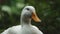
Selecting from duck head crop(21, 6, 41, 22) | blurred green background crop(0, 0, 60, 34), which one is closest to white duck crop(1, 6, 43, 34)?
duck head crop(21, 6, 41, 22)

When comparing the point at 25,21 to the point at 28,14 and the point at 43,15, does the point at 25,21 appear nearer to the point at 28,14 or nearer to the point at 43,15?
the point at 28,14

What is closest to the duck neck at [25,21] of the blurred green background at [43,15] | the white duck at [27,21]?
the white duck at [27,21]

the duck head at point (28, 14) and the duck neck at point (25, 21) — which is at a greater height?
the duck head at point (28, 14)

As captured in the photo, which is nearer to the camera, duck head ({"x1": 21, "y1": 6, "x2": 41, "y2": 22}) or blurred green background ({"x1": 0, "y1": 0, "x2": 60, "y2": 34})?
duck head ({"x1": 21, "y1": 6, "x2": 41, "y2": 22})

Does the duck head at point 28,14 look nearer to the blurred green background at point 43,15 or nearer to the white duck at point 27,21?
the white duck at point 27,21

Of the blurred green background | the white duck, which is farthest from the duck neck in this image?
the blurred green background

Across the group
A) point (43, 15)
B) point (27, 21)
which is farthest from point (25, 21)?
point (43, 15)

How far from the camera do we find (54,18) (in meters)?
2.17

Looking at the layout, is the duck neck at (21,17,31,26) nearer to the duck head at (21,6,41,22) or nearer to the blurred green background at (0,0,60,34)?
the duck head at (21,6,41,22)

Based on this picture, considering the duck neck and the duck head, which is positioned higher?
the duck head

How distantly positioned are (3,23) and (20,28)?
532 millimetres

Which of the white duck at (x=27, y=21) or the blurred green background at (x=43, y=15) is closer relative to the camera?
the white duck at (x=27, y=21)

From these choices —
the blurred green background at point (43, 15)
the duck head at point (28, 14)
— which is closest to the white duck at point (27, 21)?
the duck head at point (28, 14)

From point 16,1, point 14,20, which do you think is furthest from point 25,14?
point 14,20
